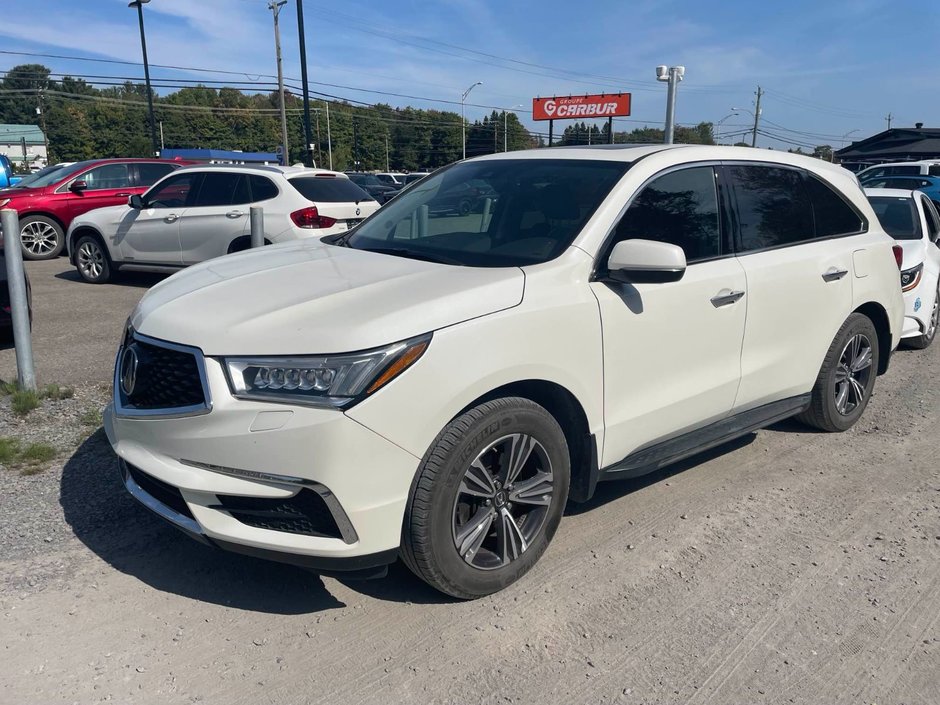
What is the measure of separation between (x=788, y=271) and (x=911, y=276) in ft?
12.7

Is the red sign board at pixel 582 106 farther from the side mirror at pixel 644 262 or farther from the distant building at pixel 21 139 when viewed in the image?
the distant building at pixel 21 139

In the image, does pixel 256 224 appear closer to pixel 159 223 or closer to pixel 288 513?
pixel 159 223

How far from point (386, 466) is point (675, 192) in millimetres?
2199

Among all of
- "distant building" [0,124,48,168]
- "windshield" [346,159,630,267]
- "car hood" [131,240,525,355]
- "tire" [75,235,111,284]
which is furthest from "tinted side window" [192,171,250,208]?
"distant building" [0,124,48,168]

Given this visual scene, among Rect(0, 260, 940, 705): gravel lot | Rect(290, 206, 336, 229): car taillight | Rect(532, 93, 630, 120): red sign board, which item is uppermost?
Rect(532, 93, 630, 120): red sign board

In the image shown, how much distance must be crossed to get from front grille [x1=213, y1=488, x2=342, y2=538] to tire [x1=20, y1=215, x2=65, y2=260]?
12.5 metres

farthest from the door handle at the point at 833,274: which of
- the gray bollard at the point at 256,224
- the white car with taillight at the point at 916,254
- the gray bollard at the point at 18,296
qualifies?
the gray bollard at the point at 18,296

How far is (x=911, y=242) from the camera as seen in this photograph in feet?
25.9

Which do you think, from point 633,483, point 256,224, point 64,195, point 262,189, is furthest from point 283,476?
point 64,195

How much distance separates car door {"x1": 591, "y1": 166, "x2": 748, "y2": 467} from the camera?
3545 mm

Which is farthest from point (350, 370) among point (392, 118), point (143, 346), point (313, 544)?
point (392, 118)

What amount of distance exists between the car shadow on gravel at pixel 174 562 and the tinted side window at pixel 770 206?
2.91 metres

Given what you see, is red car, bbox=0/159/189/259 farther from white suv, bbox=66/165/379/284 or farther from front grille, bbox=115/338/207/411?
front grille, bbox=115/338/207/411

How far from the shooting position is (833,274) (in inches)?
187
